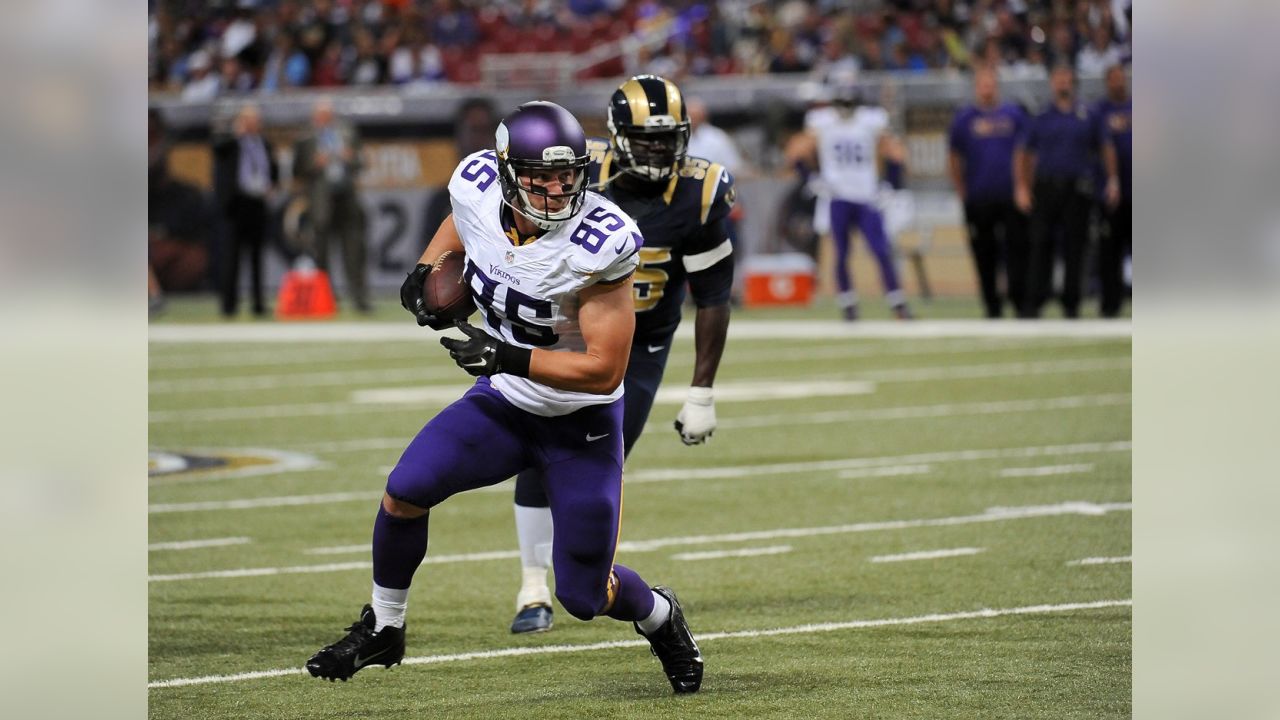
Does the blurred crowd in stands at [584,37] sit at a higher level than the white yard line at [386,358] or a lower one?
higher

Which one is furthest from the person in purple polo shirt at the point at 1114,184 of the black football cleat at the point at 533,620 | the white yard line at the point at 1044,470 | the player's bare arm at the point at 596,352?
the player's bare arm at the point at 596,352

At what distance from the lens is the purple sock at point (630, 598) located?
5.12 meters

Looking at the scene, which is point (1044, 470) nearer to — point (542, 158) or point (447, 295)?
point (447, 295)

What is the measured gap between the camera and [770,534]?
7816mm

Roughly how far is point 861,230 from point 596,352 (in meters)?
11.7

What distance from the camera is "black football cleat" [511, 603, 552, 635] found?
6098mm

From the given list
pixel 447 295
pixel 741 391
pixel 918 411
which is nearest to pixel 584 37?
pixel 741 391

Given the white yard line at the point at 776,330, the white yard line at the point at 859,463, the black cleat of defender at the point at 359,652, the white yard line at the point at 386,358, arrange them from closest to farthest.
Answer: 1. the black cleat of defender at the point at 359,652
2. the white yard line at the point at 859,463
3. the white yard line at the point at 386,358
4. the white yard line at the point at 776,330

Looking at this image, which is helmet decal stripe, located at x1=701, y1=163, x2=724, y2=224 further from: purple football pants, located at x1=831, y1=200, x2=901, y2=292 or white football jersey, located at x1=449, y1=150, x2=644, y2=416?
purple football pants, located at x1=831, y1=200, x2=901, y2=292

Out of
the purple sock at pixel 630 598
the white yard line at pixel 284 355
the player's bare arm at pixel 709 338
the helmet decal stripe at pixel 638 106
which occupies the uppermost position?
the helmet decal stripe at pixel 638 106

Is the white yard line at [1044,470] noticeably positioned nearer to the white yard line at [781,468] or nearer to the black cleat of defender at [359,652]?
the white yard line at [781,468]
